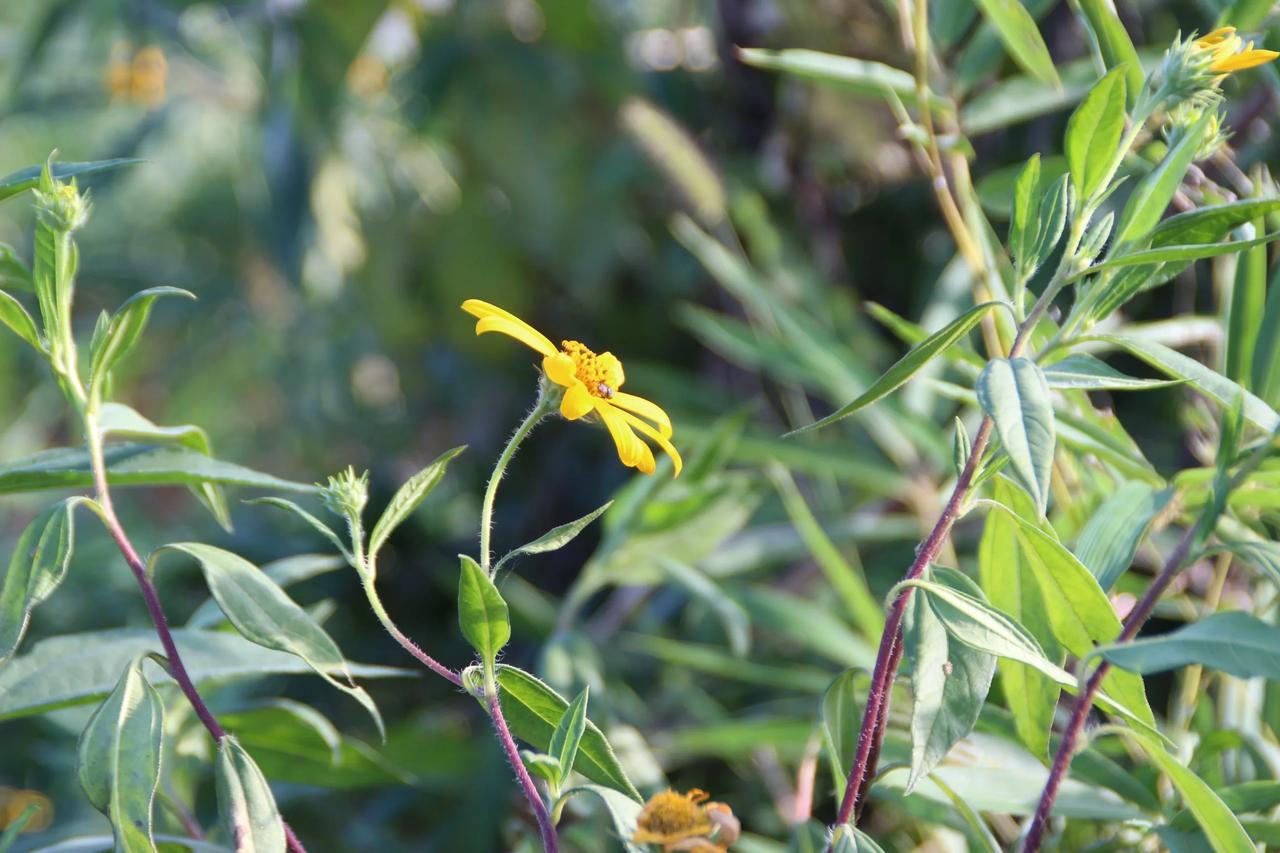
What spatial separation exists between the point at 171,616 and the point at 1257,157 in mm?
786

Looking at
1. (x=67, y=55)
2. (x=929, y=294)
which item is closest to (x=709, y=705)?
(x=929, y=294)

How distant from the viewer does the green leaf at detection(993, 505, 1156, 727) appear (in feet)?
0.99

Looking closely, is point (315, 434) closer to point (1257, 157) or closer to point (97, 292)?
A: point (97, 292)

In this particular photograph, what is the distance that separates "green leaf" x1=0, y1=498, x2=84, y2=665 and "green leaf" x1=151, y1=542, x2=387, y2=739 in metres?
0.03

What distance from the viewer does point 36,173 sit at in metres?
0.30

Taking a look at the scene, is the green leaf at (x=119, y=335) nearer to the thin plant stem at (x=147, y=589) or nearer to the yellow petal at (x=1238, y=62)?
the thin plant stem at (x=147, y=589)

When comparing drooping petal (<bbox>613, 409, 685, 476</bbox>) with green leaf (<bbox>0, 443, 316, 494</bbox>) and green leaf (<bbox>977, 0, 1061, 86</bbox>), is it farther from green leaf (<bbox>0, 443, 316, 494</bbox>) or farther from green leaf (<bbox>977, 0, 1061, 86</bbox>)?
green leaf (<bbox>977, 0, 1061, 86</bbox>)

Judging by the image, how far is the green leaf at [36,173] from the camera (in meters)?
0.29

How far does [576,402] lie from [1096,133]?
0.15 m

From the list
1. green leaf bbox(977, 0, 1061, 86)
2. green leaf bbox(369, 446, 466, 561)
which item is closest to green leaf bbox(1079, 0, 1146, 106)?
green leaf bbox(977, 0, 1061, 86)

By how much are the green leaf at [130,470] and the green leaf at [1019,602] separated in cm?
19

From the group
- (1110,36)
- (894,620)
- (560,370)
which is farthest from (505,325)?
(1110,36)

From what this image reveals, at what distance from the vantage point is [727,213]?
2.98 ft

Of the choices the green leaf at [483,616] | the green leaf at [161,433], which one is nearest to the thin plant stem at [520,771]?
the green leaf at [483,616]
